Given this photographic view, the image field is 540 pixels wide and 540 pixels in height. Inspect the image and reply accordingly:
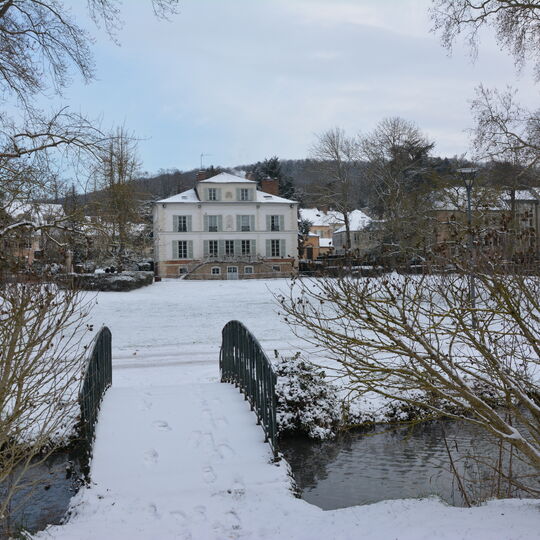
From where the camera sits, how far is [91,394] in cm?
746

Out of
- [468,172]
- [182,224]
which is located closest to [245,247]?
[182,224]

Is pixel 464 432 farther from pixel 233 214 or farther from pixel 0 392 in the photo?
pixel 233 214

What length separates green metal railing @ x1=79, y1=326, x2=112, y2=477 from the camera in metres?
6.50

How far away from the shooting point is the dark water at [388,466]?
7445mm

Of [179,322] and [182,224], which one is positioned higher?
[182,224]

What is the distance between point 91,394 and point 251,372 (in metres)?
2.31

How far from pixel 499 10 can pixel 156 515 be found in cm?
1259

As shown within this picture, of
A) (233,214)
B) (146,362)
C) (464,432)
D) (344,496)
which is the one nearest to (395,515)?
(344,496)

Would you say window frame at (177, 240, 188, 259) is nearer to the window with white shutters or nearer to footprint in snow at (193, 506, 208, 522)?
the window with white shutters

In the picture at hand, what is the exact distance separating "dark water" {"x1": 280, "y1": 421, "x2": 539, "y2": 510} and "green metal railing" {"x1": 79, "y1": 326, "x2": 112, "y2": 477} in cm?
290

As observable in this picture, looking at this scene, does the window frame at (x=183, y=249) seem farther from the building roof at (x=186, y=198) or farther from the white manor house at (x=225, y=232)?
the building roof at (x=186, y=198)

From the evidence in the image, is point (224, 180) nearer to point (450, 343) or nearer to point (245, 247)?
point (245, 247)

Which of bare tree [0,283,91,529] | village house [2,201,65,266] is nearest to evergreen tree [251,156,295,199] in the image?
village house [2,201,65,266]

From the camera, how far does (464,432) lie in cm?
1003
